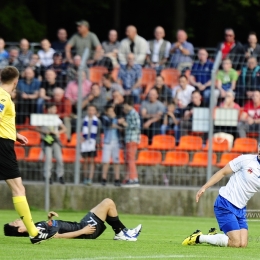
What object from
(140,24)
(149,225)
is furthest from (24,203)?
(140,24)

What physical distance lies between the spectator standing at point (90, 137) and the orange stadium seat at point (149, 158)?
3.19ft

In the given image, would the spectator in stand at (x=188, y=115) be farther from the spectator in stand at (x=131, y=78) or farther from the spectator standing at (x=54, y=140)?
the spectator standing at (x=54, y=140)

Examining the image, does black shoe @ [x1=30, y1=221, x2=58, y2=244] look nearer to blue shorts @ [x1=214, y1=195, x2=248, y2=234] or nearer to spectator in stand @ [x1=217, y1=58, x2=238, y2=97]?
blue shorts @ [x1=214, y1=195, x2=248, y2=234]

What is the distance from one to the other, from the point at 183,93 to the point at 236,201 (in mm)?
7372

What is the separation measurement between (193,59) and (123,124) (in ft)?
7.25

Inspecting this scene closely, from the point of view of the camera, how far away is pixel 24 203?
36.5 feet

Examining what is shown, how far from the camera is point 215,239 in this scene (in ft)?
38.3

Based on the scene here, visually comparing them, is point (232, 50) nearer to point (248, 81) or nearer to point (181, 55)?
point (181, 55)

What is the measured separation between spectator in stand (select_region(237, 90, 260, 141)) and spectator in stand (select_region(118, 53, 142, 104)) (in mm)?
2175

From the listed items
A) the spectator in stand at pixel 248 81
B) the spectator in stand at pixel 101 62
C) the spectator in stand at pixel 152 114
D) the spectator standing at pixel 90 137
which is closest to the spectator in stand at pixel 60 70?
the spectator in stand at pixel 101 62

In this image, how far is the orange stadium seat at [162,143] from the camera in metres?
18.5

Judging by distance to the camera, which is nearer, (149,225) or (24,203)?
(24,203)

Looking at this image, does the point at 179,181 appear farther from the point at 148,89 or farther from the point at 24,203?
the point at 24,203

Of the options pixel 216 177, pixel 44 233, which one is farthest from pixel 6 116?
pixel 216 177
